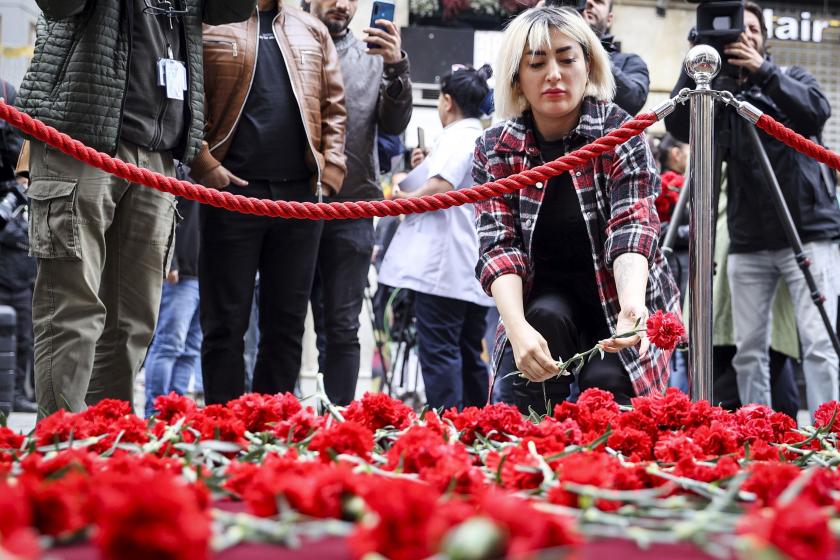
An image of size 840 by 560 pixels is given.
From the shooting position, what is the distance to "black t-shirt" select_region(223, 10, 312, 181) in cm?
365

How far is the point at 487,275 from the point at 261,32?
1383 millimetres

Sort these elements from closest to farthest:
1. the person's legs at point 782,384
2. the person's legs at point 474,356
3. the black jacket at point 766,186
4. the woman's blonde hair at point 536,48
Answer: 1. the woman's blonde hair at point 536,48
2. the black jacket at point 766,186
3. the person's legs at point 782,384
4. the person's legs at point 474,356

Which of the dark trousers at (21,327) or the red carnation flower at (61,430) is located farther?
the dark trousers at (21,327)

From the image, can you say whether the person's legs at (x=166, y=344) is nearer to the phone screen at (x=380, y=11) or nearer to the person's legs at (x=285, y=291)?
the person's legs at (x=285, y=291)

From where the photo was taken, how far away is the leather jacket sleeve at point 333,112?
12.6 feet

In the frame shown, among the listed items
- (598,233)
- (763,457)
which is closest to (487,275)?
(598,233)

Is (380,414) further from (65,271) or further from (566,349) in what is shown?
(65,271)

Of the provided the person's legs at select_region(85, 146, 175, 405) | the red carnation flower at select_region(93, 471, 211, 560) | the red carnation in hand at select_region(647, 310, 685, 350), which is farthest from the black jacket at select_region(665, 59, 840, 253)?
the red carnation flower at select_region(93, 471, 211, 560)

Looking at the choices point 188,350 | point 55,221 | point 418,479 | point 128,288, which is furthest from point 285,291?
point 188,350

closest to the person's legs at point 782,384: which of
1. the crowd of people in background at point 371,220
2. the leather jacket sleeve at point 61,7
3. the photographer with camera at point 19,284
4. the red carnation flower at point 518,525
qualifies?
the crowd of people in background at point 371,220

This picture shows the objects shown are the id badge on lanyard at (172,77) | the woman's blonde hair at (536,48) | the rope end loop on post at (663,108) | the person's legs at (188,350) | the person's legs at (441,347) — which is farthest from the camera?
the person's legs at (188,350)

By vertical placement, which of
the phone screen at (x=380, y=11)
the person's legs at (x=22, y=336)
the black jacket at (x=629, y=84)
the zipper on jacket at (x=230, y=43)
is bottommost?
the person's legs at (x=22, y=336)

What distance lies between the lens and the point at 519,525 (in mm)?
928

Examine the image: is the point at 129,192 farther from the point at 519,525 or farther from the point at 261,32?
the point at 519,525
